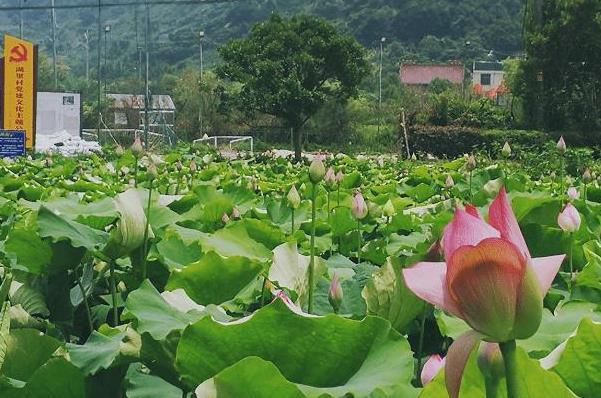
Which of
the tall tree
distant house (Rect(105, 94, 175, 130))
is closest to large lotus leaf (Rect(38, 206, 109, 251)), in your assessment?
the tall tree

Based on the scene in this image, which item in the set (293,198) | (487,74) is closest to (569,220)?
(293,198)

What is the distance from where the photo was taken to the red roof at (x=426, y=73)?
55125 mm

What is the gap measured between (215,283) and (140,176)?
6.64 ft

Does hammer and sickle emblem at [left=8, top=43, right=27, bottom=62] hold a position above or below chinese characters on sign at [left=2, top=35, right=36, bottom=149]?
above

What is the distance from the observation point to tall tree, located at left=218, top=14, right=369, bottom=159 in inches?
712

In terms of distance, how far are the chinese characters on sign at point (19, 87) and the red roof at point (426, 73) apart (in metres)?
41.1

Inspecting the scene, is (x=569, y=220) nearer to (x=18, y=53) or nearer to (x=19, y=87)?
(x=19, y=87)

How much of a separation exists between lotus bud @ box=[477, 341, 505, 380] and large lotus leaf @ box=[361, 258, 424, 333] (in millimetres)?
287

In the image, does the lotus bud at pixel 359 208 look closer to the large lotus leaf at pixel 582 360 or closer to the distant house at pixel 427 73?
the large lotus leaf at pixel 582 360

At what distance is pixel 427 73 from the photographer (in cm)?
5572

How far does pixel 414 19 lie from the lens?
6512cm

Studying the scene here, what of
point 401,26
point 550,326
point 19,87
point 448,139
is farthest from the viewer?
point 401,26

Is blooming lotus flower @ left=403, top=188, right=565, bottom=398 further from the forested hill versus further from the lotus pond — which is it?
the forested hill

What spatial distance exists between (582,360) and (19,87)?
623 inches
